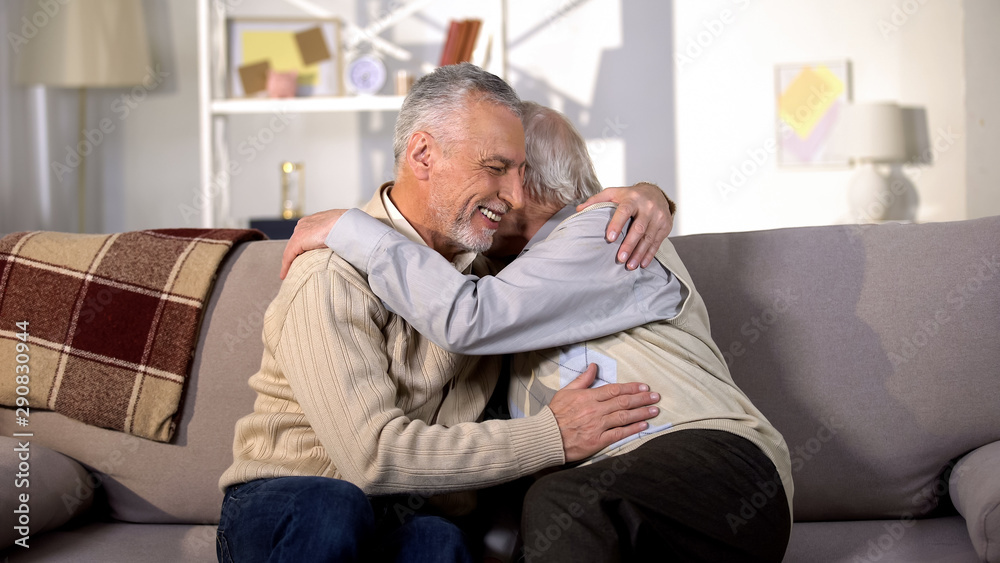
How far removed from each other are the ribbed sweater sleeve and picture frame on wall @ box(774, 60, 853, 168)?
3.34 meters

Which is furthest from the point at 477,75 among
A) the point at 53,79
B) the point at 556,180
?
the point at 53,79

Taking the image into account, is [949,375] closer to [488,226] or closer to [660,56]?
[488,226]

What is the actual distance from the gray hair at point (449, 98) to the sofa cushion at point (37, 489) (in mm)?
926

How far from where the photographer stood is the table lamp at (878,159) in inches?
155

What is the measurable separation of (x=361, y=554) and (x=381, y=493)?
12cm

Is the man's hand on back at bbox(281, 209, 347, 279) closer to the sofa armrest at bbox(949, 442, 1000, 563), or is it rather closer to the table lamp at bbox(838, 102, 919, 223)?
the sofa armrest at bbox(949, 442, 1000, 563)

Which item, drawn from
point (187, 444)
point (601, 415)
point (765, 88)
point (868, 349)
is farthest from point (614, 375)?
point (765, 88)

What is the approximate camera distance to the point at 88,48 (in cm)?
375

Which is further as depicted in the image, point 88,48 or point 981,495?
point 88,48

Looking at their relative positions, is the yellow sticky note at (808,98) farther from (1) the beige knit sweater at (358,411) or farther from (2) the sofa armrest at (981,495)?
(1) the beige knit sweater at (358,411)

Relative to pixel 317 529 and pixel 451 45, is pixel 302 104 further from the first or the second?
pixel 317 529

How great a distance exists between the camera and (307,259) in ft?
4.68

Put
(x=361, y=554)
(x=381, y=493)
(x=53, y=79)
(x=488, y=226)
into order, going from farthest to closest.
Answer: (x=53, y=79)
(x=488, y=226)
(x=381, y=493)
(x=361, y=554)

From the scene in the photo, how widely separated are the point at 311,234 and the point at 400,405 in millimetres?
332
